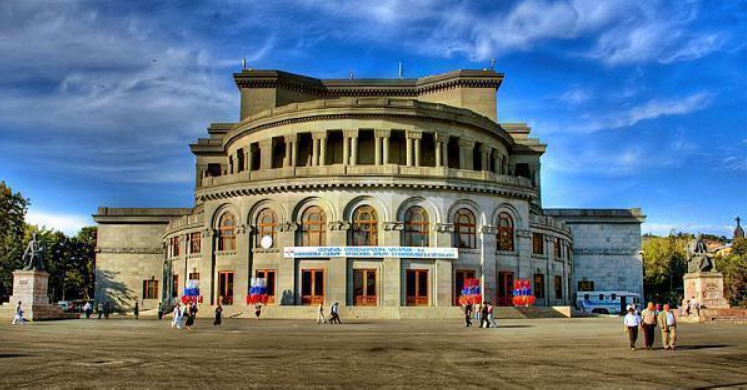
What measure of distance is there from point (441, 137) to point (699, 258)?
19.3m

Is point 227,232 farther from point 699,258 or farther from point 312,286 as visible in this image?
point 699,258

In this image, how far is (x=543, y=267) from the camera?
5534 centimetres

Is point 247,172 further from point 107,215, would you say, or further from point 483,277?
point 107,215

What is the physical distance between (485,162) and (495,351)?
3366cm

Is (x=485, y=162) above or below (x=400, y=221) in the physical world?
above

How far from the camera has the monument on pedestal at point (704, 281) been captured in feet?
142

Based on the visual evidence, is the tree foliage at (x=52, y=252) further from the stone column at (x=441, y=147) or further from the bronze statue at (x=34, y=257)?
the stone column at (x=441, y=147)

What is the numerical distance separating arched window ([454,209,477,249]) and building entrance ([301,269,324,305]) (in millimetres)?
9883

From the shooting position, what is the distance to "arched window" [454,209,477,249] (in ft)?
160

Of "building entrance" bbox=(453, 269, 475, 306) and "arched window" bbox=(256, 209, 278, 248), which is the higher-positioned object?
"arched window" bbox=(256, 209, 278, 248)

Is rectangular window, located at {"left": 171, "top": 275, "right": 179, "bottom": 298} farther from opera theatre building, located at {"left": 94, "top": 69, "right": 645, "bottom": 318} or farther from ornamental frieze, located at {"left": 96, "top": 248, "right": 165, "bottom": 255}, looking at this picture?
ornamental frieze, located at {"left": 96, "top": 248, "right": 165, "bottom": 255}

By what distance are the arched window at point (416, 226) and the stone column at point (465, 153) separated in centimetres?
636

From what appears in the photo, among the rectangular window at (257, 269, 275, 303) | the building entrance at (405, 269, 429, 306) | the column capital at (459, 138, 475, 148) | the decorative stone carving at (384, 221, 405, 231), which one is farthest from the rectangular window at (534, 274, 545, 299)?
the rectangular window at (257, 269, 275, 303)

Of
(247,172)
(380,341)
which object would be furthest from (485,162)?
(380,341)
